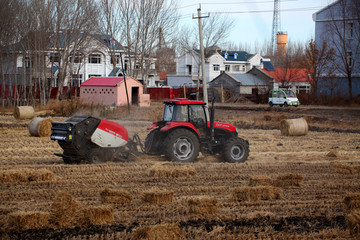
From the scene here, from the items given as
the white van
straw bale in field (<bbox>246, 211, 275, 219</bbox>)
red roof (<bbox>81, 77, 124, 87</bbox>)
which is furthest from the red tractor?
the white van

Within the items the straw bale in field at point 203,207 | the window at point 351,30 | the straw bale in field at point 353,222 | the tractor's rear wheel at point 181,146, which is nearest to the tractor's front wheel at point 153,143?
the tractor's rear wheel at point 181,146

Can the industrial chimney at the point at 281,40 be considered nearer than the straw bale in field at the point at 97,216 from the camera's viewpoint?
No

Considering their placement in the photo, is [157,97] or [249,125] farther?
[157,97]

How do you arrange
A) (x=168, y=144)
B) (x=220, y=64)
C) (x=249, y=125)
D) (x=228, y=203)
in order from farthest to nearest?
(x=220, y=64), (x=249, y=125), (x=168, y=144), (x=228, y=203)

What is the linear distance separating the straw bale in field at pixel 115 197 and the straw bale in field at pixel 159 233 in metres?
1.88

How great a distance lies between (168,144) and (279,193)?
359 cm

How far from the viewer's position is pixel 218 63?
74750mm

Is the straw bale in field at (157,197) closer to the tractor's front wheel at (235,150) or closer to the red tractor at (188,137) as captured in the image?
the red tractor at (188,137)

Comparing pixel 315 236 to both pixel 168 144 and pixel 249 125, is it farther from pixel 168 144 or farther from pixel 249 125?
pixel 249 125

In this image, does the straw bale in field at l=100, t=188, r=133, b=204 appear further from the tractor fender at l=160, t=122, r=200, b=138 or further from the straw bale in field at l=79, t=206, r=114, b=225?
the tractor fender at l=160, t=122, r=200, b=138

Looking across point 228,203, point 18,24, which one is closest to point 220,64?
point 18,24

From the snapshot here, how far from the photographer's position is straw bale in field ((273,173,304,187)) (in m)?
9.92

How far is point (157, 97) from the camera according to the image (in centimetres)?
5631

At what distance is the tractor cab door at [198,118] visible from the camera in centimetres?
1227
